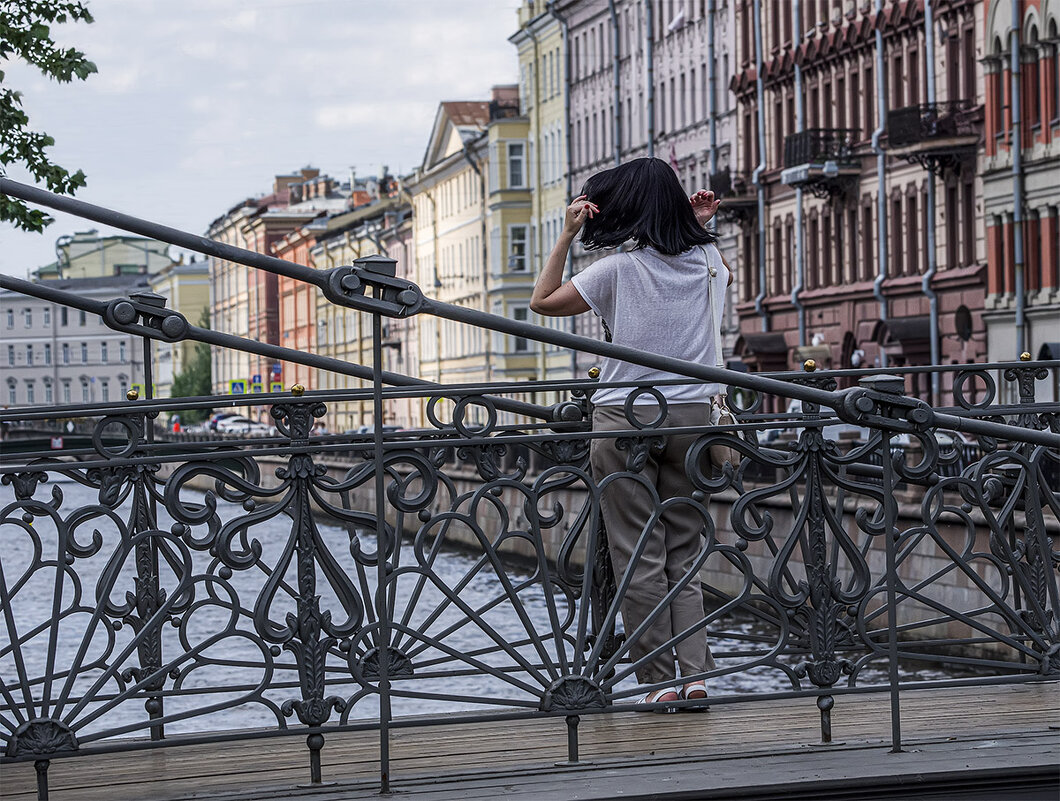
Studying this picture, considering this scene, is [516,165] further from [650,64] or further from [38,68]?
[38,68]

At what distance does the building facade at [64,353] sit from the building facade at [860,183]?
108767 mm

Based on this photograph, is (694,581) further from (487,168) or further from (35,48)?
(487,168)

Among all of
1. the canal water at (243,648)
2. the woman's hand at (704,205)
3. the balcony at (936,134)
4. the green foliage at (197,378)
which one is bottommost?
the canal water at (243,648)

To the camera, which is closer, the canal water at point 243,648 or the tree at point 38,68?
the canal water at point 243,648

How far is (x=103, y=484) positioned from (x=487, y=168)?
7772 centimetres

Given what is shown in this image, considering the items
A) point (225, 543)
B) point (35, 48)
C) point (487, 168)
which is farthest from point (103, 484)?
point (487, 168)

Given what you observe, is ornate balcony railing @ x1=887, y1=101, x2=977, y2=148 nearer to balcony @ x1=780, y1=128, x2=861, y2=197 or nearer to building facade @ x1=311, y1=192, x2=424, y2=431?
balcony @ x1=780, y1=128, x2=861, y2=197

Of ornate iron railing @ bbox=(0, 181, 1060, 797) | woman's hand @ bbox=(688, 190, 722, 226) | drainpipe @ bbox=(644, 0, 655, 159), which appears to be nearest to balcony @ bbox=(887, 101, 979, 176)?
drainpipe @ bbox=(644, 0, 655, 159)

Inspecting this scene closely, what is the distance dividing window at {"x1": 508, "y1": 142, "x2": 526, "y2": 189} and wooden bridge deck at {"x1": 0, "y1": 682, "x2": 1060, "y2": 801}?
74445 millimetres

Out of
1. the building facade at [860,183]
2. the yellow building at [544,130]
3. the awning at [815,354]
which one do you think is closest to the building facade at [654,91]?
the yellow building at [544,130]

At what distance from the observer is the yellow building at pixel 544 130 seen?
7425cm

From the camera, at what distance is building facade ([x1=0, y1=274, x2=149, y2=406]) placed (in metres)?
157

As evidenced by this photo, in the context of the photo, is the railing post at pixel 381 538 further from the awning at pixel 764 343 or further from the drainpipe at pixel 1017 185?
the awning at pixel 764 343

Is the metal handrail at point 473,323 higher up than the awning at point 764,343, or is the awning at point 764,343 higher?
the awning at point 764,343
